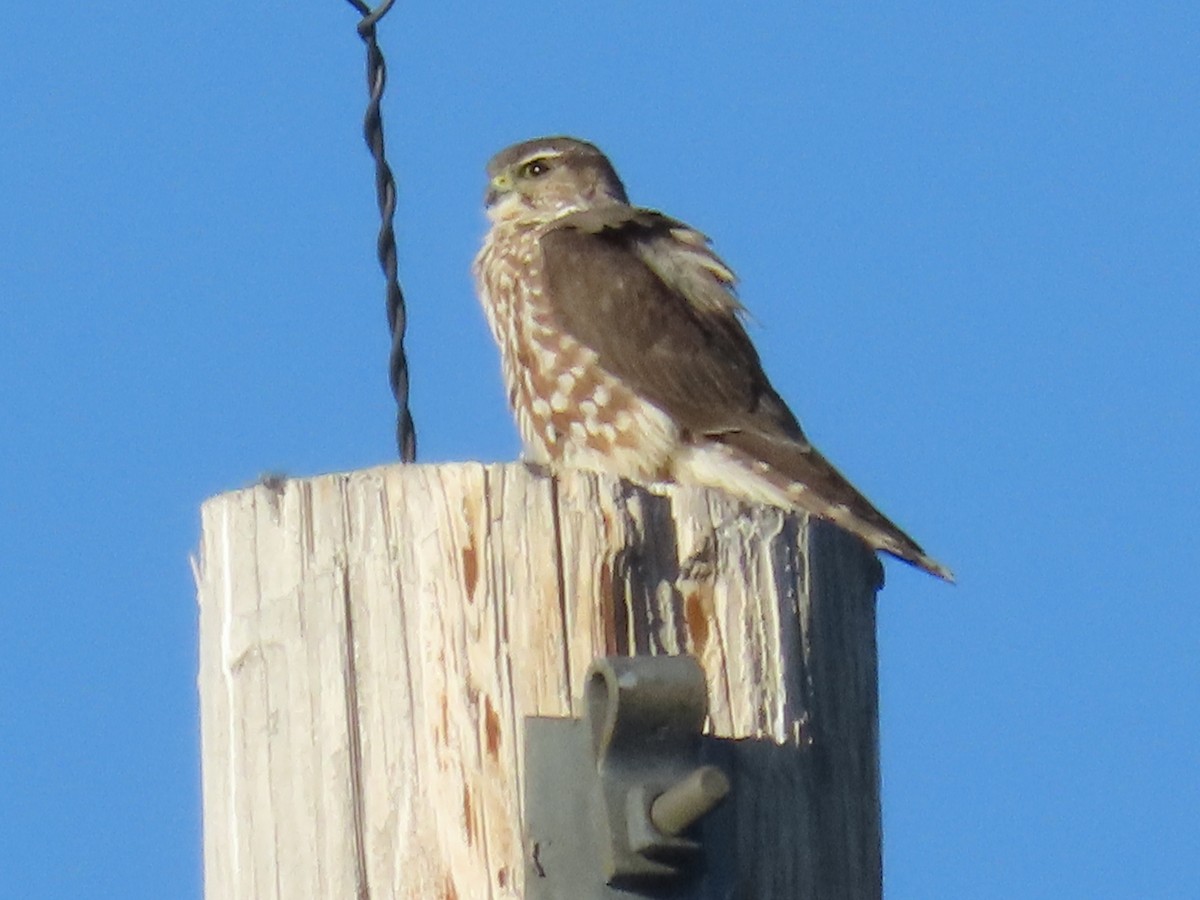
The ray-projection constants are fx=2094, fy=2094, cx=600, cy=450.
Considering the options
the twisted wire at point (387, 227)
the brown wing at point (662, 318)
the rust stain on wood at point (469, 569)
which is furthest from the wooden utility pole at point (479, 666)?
the brown wing at point (662, 318)

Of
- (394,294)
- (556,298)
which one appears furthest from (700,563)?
(556,298)

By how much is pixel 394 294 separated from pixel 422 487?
1.30 m

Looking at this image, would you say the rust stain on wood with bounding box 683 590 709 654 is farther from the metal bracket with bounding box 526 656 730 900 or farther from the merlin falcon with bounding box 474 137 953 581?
the merlin falcon with bounding box 474 137 953 581

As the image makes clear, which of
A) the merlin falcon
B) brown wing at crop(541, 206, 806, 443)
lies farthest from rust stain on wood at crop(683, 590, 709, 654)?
brown wing at crop(541, 206, 806, 443)

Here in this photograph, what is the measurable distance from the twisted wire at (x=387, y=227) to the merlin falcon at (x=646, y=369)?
1.49 meters

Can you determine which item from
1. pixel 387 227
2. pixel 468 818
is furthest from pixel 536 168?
pixel 468 818

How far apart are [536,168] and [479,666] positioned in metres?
5.64

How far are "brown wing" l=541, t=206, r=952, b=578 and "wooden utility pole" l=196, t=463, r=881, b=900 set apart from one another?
2.71m

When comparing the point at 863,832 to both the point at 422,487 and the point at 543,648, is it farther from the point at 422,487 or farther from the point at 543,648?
the point at 422,487

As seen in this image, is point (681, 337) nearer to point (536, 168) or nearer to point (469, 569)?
point (536, 168)

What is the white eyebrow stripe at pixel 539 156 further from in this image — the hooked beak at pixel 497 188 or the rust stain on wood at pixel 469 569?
the rust stain on wood at pixel 469 569

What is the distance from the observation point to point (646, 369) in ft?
20.9

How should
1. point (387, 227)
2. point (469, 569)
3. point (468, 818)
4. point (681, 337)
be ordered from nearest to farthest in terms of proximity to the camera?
1. point (468, 818)
2. point (469, 569)
3. point (387, 227)
4. point (681, 337)

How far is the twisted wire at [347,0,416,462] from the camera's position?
4254mm
